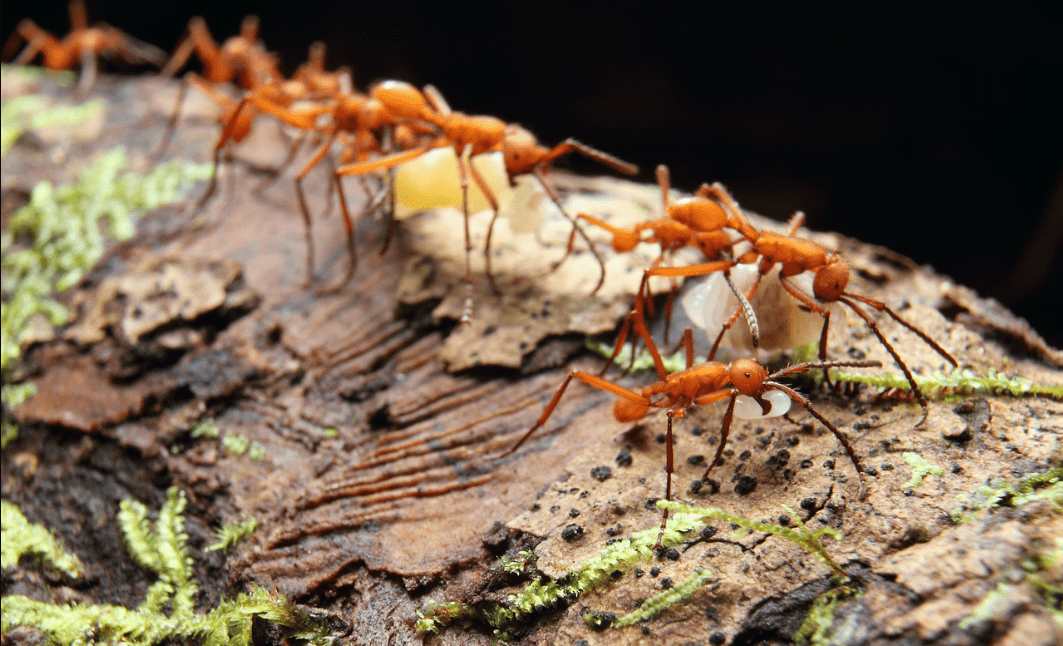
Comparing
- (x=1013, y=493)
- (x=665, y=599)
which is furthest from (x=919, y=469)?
(x=665, y=599)

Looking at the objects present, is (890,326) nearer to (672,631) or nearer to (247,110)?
(672,631)

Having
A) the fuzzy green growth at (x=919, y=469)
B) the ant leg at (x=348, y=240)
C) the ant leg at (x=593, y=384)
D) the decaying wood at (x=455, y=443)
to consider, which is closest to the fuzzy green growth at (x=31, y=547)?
the decaying wood at (x=455, y=443)

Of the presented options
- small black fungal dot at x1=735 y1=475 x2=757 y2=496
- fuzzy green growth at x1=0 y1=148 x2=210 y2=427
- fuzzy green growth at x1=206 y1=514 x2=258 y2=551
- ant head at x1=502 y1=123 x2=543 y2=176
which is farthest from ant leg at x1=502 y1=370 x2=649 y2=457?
fuzzy green growth at x1=0 y1=148 x2=210 y2=427

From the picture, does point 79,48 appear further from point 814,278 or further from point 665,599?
point 665,599

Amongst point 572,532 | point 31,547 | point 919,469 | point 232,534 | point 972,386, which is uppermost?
point 972,386

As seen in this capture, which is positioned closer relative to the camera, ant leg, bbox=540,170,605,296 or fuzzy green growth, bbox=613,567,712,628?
fuzzy green growth, bbox=613,567,712,628

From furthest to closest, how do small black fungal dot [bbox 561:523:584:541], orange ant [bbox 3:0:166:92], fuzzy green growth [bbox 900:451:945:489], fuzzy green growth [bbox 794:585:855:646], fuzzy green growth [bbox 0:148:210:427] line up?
1. orange ant [bbox 3:0:166:92]
2. fuzzy green growth [bbox 0:148:210:427]
3. small black fungal dot [bbox 561:523:584:541]
4. fuzzy green growth [bbox 900:451:945:489]
5. fuzzy green growth [bbox 794:585:855:646]

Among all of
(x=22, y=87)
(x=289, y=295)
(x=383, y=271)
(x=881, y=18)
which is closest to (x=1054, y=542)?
(x=383, y=271)

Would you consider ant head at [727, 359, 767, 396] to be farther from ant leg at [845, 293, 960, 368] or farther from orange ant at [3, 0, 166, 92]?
orange ant at [3, 0, 166, 92]

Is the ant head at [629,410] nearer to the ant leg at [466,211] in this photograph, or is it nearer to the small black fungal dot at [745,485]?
the small black fungal dot at [745,485]
